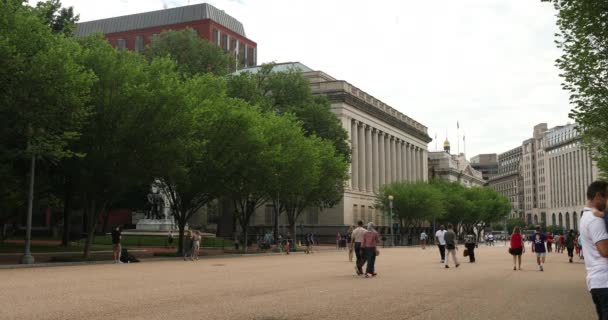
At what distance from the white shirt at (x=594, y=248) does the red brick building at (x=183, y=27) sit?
8820cm

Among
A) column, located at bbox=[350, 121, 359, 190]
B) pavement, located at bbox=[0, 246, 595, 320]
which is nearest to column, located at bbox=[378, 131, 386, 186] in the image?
column, located at bbox=[350, 121, 359, 190]

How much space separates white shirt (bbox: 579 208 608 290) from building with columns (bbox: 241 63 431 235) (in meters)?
64.2

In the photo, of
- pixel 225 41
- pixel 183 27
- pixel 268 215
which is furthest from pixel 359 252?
pixel 183 27

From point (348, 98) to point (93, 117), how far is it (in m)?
56.9

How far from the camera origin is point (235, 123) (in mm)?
39531

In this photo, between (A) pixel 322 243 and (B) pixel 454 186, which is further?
(B) pixel 454 186

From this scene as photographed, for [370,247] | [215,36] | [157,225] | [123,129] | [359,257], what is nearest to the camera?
[370,247]

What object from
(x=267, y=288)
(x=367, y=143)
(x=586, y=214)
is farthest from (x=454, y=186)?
(x=586, y=214)

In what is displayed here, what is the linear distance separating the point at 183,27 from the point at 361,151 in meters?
31.0

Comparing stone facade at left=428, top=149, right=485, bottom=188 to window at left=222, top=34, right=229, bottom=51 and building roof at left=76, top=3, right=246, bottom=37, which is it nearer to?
building roof at left=76, top=3, right=246, bottom=37

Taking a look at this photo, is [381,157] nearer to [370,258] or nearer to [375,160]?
[375,160]

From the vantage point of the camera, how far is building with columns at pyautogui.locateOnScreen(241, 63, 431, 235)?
83.2 meters

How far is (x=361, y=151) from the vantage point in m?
92.2

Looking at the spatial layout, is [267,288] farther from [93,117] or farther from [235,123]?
A: [235,123]
